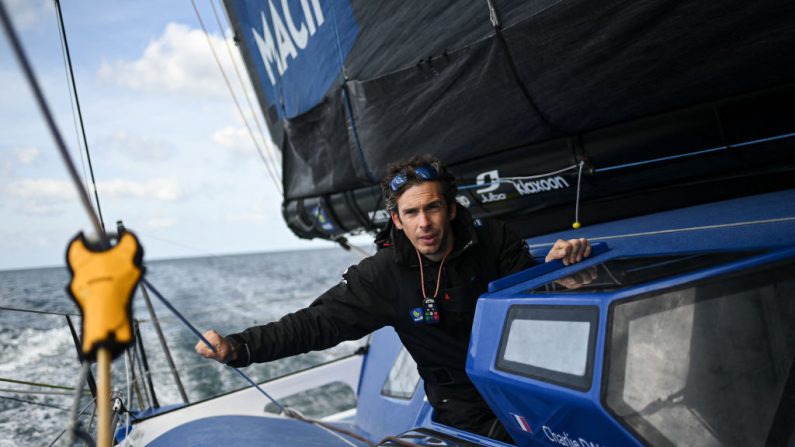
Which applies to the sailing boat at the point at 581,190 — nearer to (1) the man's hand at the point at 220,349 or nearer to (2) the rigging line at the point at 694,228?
(2) the rigging line at the point at 694,228

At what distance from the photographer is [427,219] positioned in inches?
77.5

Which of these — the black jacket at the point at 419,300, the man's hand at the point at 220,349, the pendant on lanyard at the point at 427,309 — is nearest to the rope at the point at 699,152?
the black jacket at the point at 419,300

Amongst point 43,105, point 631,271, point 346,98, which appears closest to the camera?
point 43,105

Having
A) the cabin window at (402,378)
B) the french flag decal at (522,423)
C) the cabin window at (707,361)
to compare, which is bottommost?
the cabin window at (402,378)

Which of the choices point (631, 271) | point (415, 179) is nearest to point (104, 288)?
point (631, 271)

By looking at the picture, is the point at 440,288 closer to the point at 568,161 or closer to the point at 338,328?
the point at 338,328

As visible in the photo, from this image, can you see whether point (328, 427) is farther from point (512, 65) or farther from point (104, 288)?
point (104, 288)

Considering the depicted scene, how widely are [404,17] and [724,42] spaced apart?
136cm

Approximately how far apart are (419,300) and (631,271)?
79 centimetres

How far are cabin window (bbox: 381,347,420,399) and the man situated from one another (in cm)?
77

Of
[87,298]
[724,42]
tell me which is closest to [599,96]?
[724,42]

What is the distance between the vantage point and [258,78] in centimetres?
498

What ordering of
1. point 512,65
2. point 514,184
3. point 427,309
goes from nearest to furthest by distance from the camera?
point 427,309
point 512,65
point 514,184

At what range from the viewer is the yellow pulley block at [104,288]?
749 mm
